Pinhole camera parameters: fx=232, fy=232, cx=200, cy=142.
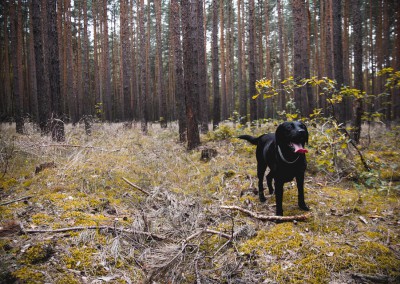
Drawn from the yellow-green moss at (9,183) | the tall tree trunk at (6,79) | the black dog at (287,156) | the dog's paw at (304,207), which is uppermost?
the tall tree trunk at (6,79)

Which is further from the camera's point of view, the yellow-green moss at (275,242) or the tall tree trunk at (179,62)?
the tall tree trunk at (179,62)

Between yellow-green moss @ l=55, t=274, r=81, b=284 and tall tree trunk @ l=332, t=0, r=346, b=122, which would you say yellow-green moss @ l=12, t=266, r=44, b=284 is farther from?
tall tree trunk @ l=332, t=0, r=346, b=122

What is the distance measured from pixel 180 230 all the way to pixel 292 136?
186cm

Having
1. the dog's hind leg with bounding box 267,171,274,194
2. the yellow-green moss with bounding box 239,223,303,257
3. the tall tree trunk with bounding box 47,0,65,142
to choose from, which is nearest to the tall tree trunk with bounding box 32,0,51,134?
the tall tree trunk with bounding box 47,0,65,142

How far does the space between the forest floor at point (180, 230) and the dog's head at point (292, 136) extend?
103 centimetres

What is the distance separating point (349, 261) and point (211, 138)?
6.46m

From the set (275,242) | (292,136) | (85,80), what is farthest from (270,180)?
(85,80)

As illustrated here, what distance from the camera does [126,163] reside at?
5.40 meters

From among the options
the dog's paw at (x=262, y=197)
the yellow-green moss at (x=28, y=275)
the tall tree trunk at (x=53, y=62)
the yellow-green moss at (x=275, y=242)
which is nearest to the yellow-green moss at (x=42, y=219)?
the yellow-green moss at (x=28, y=275)

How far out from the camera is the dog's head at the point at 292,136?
9.55ft

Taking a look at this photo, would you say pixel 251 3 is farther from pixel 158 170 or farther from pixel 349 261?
pixel 349 261

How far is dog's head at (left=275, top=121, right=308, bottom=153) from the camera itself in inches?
115

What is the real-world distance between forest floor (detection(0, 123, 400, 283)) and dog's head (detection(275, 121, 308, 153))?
103 centimetres

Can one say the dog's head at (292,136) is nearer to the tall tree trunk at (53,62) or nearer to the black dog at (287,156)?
the black dog at (287,156)
